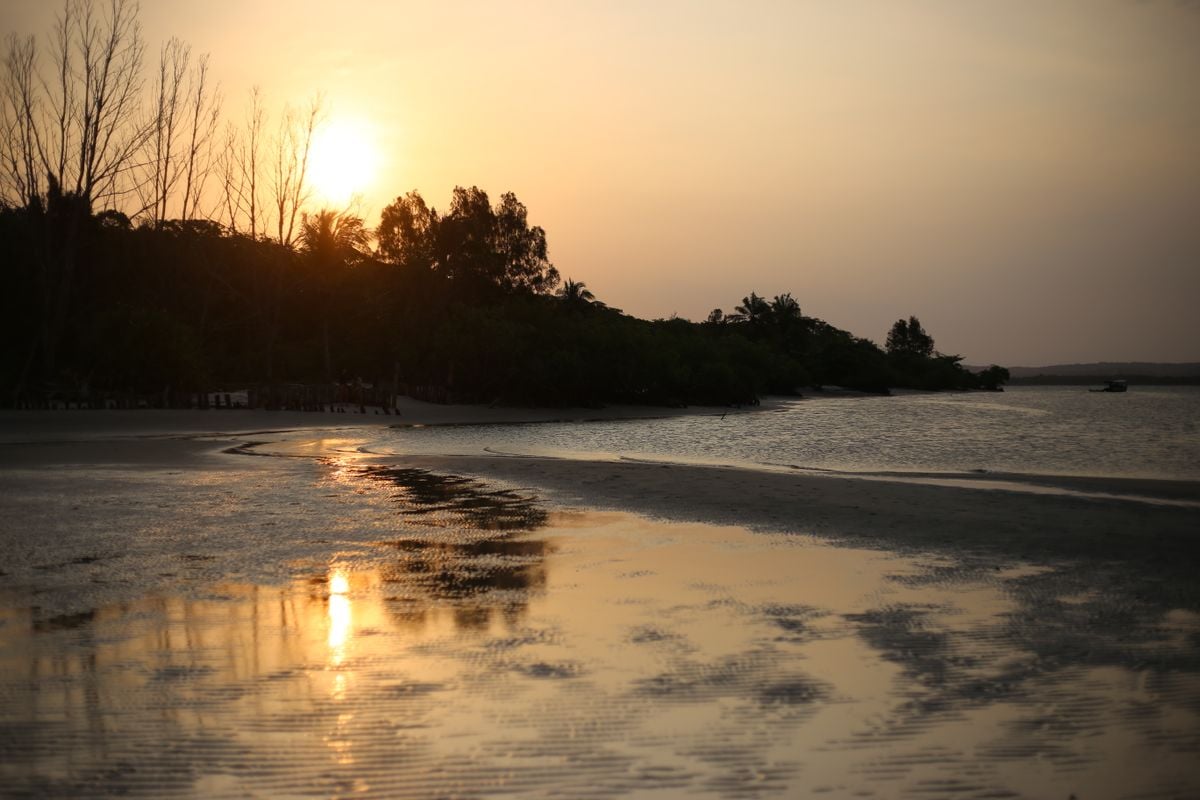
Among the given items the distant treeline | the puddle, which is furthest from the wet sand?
the distant treeline

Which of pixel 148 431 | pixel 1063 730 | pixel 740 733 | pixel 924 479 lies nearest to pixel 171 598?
pixel 740 733

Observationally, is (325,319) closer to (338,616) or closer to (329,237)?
(329,237)

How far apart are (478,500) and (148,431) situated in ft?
66.4

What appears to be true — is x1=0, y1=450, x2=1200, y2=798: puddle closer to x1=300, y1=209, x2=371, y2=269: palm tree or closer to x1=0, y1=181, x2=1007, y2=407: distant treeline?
x1=0, y1=181, x2=1007, y2=407: distant treeline

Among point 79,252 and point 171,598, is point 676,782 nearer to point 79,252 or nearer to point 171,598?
point 171,598

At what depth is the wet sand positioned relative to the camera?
177 inches

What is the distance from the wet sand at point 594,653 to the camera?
449 centimetres

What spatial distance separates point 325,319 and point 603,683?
49710 mm

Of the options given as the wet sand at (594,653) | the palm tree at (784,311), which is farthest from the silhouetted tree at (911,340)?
the wet sand at (594,653)

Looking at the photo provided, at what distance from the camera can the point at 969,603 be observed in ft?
27.0

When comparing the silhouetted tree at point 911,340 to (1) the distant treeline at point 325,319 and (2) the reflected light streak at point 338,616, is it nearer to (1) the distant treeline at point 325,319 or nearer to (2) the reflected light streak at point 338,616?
(1) the distant treeline at point 325,319

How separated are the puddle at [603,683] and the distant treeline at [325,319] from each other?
3263 centimetres

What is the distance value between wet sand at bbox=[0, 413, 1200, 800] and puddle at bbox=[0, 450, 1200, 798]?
0.03 metres

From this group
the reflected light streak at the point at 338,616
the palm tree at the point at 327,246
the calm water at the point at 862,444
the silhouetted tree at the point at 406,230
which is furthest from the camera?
the silhouetted tree at the point at 406,230
